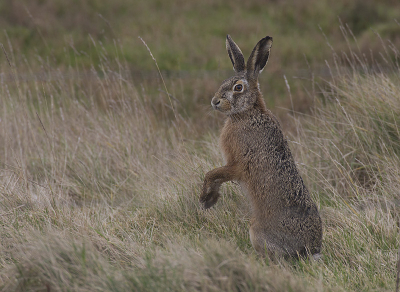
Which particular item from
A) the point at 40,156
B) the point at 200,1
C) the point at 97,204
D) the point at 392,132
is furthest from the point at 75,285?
the point at 200,1

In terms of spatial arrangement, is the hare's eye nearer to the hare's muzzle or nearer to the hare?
the hare

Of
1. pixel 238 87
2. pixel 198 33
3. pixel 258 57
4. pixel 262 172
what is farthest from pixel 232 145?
pixel 198 33

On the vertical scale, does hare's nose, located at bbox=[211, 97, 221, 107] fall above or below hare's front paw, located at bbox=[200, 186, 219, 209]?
above

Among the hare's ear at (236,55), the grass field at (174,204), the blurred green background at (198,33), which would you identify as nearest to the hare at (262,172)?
the hare's ear at (236,55)

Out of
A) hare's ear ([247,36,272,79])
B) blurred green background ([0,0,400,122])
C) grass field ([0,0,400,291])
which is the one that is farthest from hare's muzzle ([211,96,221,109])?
blurred green background ([0,0,400,122])

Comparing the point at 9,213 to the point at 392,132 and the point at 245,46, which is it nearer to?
the point at 392,132

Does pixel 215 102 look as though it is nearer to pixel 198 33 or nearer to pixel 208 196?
pixel 208 196

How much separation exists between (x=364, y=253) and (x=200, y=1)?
16.9 meters

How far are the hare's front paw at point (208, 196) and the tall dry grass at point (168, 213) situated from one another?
0.25 meters

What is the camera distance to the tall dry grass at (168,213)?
3207mm

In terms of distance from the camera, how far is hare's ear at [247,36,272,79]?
404 cm

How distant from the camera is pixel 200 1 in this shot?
1945cm

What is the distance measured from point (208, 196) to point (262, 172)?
617mm

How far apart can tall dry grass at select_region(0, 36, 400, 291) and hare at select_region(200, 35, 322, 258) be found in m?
0.21
